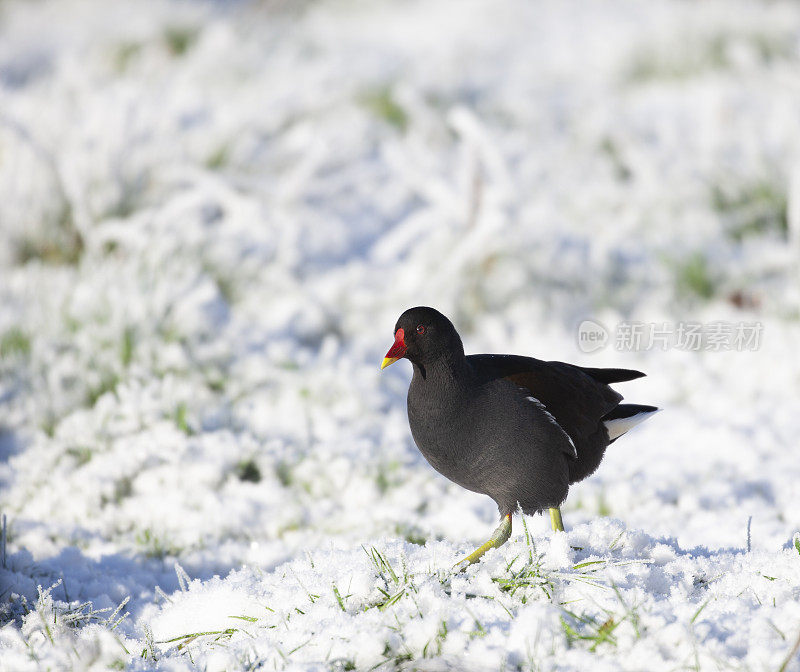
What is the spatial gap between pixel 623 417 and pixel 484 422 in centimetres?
73

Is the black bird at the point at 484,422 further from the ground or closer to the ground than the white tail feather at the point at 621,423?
further from the ground

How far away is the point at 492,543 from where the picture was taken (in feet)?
7.69

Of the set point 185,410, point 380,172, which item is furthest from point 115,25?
point 185,410

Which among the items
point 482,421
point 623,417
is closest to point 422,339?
point 482,421

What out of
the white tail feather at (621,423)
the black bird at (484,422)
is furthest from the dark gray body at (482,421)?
the white tail feather at (621,423)

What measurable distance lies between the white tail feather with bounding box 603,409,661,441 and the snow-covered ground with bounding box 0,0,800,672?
0.36m

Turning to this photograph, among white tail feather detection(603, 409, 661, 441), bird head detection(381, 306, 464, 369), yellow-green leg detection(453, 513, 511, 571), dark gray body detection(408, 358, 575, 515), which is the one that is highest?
bird head detection(381, 306, 464, 369)

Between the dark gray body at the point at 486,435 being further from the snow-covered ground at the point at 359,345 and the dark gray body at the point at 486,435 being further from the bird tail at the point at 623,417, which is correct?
the bird tail at the point at 623,417

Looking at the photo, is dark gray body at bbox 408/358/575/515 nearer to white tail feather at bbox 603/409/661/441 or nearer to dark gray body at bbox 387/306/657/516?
dark gray body at bbox 387/306/657/516

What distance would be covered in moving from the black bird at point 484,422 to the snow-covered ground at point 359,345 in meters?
0.17

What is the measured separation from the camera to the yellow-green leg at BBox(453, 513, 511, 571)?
220 centimetres

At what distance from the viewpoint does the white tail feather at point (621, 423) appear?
2740 mm

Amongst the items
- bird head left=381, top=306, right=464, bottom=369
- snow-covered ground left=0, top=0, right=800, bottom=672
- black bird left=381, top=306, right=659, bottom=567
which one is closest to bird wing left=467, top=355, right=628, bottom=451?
black bird left=381, top=306, right=659, bottom=567

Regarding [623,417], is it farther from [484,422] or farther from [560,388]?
[484,422]
